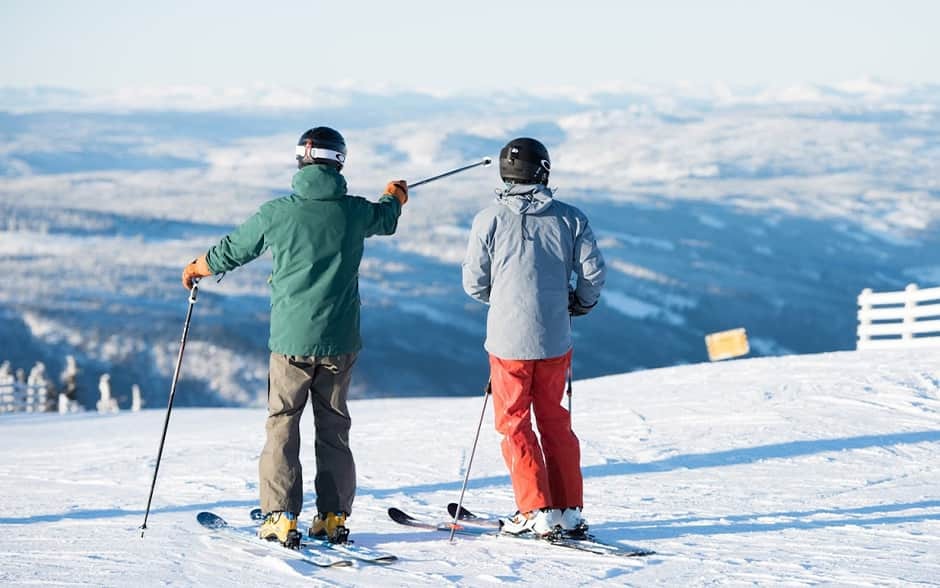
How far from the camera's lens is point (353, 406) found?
10703 millimetres

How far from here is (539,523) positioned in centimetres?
456

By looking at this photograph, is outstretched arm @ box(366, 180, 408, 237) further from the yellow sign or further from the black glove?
the yellow sign

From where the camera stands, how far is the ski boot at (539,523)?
454 centimetres

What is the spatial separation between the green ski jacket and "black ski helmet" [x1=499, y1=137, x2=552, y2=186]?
0.56 meters

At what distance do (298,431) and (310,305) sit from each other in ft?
1.56

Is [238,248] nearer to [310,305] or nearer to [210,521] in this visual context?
[310,305]

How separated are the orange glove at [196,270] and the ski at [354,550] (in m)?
0.92

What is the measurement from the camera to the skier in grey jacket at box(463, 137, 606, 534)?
A: 14.5ft

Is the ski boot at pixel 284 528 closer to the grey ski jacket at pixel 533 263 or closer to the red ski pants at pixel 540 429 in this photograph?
the red ski pants at pixel 540 429

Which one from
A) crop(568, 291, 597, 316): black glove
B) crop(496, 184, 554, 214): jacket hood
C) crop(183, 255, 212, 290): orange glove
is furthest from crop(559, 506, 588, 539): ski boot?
crop(183, 255, 212, 290): orange glove

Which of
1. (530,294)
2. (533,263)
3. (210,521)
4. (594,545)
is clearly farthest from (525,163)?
(210,521)

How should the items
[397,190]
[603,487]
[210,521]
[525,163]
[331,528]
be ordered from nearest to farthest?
1. [525,163]
2. [331,528]
3. [397,190]
4. [210,521]
5. [603,487]

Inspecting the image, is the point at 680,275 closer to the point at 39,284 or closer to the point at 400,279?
the point at 400,279

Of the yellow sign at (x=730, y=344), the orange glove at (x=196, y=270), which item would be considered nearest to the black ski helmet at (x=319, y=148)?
the orange glove at (x=196, y=270)
